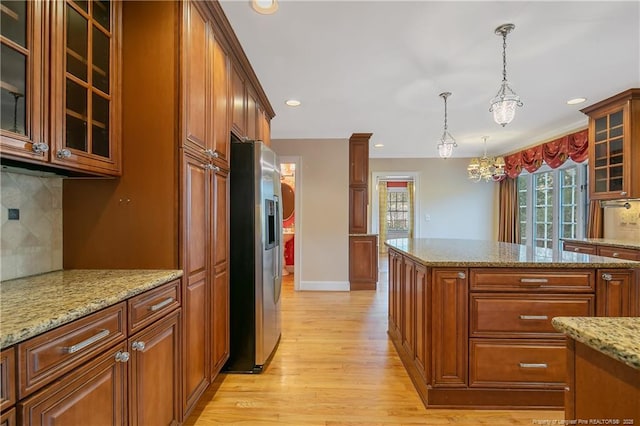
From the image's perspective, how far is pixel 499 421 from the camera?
1.80 metres

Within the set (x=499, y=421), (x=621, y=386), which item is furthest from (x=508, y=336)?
(x=621, y=386)

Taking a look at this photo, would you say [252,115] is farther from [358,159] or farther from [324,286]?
[324,286]

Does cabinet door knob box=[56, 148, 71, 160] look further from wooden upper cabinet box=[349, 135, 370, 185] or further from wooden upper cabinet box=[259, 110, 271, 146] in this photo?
wooden upper cabinet box=[349, 135, 370, 185]

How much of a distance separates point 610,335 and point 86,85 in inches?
77.5

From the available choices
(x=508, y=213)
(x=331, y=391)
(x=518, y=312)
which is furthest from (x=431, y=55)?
(x=508, y=213)

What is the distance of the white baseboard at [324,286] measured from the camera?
490 cm

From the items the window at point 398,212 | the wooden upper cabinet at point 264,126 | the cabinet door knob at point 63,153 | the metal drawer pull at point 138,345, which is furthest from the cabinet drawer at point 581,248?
the window at point 398,212

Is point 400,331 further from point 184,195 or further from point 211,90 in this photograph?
point 211,90

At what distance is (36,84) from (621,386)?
1919 millimetres

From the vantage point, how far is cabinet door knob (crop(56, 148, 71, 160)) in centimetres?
120

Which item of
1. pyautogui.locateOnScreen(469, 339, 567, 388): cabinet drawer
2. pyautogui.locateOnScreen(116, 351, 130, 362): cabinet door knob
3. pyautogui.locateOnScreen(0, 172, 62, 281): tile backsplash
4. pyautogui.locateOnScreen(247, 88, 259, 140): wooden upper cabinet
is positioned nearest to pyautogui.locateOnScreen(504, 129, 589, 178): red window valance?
pyautogui.locateOnScreen(469, 339, 567, 388): cabinet drawer

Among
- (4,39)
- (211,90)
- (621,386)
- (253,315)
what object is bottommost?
(253,315)

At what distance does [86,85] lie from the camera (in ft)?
4.37

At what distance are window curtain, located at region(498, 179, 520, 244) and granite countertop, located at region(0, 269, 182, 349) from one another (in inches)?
251
